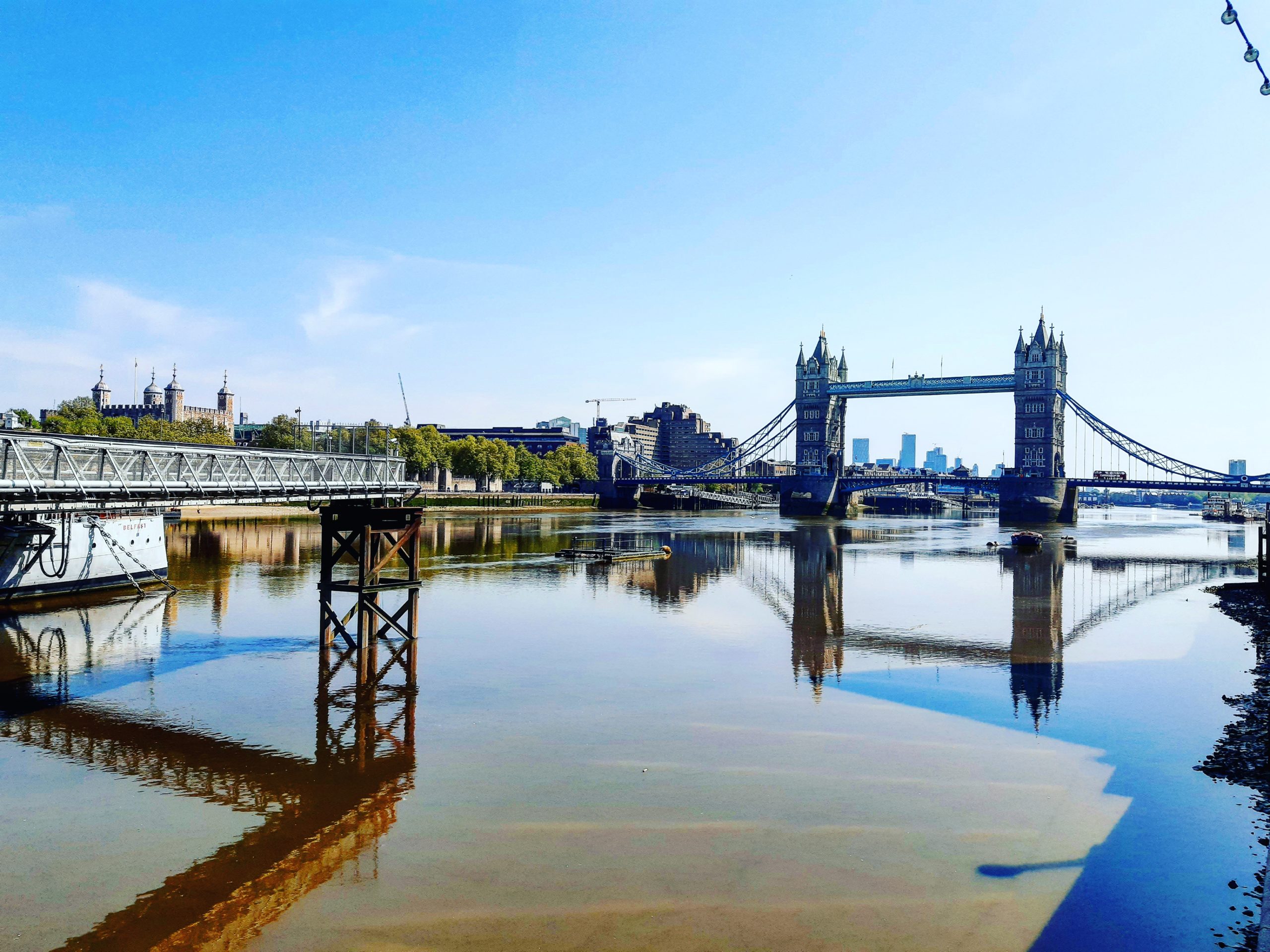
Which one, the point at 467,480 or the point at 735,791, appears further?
A: the point at 467,480

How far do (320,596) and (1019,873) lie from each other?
22849 mm

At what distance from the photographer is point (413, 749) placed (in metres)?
20.1

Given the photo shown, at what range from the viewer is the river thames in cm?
1276

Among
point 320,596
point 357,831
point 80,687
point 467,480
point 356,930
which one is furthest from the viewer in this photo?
point 467,480

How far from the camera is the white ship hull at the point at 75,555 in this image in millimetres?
39906

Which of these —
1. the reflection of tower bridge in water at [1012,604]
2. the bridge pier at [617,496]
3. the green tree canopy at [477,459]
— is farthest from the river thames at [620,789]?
the bridge pier at [617,496]

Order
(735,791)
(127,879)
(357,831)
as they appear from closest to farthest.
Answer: (127,879)
(357,831)
(735,791)

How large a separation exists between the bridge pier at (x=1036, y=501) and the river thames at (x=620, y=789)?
126990 mm

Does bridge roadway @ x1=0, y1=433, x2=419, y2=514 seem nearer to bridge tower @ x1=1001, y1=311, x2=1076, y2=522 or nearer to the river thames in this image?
the river thames

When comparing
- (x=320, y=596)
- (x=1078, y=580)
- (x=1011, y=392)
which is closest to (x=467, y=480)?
(x=1011, y=392)

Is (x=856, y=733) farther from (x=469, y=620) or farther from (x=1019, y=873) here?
(x=469, y=620)

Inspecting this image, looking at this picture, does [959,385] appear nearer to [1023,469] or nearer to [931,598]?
[1023,469]

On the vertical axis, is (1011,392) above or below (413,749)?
above

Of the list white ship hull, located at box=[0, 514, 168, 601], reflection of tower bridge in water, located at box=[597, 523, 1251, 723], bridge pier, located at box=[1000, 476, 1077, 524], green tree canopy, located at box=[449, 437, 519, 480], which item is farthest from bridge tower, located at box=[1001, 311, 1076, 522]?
white ship hull, located at box=[0, 514, 168, 601]
